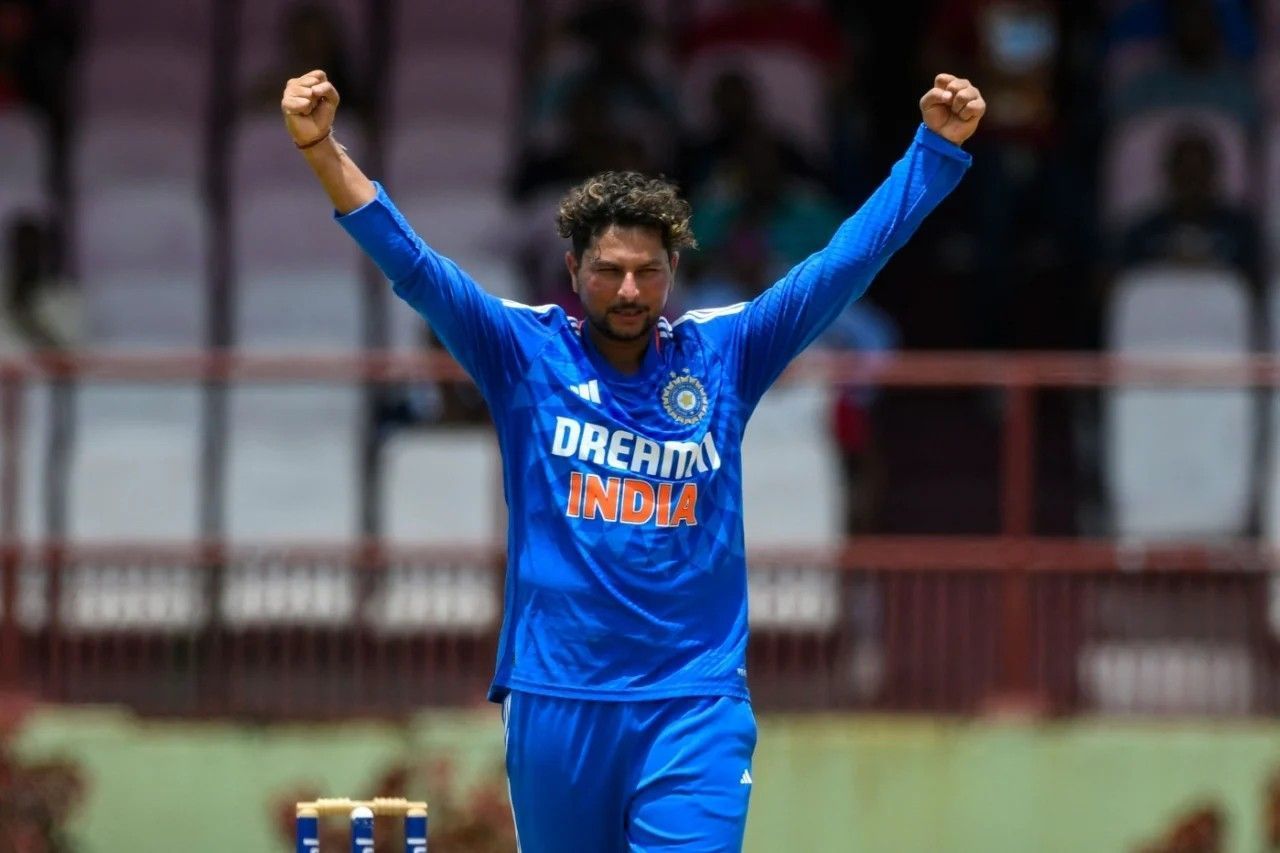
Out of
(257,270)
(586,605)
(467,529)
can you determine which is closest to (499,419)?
(586,605)

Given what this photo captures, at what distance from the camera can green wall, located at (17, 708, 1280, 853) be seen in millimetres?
9586

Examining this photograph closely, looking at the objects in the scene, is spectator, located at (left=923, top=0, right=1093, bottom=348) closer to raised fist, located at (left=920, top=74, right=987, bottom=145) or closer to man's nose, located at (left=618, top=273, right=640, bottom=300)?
raised fist, located at (left=920, top=74, right=987, bottom=145)

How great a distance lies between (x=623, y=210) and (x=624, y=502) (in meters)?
0.63

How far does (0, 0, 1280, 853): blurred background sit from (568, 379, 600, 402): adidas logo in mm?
4058

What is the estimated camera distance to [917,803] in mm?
9672

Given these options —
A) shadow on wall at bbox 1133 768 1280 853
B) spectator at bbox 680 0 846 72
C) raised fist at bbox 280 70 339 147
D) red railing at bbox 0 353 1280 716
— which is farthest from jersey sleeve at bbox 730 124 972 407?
spectator at bbox 680 0 846 72

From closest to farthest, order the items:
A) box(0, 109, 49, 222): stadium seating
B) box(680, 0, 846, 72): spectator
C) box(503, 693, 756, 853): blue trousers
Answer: box(503, 693, 756, 853): blue trousers, box(0, 109, 49, 222): stadium seating, box(680, 0, 846, 72): spectator

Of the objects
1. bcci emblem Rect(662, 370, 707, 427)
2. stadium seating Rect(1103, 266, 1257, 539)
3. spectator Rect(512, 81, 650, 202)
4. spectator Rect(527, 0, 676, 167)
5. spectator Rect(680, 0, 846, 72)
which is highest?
spectator Rect(680, 0, 846, 72)

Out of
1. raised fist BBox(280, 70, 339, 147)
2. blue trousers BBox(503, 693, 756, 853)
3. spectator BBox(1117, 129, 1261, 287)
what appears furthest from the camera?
spectator BBox(1117, 129, 1261, 287)

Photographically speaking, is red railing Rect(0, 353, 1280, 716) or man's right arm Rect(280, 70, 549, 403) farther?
red railing Rect(0, 353, 1280, 716)

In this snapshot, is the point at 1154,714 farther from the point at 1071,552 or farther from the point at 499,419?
the point at 499,419

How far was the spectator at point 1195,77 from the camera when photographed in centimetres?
1185

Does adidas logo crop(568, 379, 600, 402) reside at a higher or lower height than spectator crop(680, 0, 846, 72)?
lower

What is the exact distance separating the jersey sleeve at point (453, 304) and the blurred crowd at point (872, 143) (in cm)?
498
